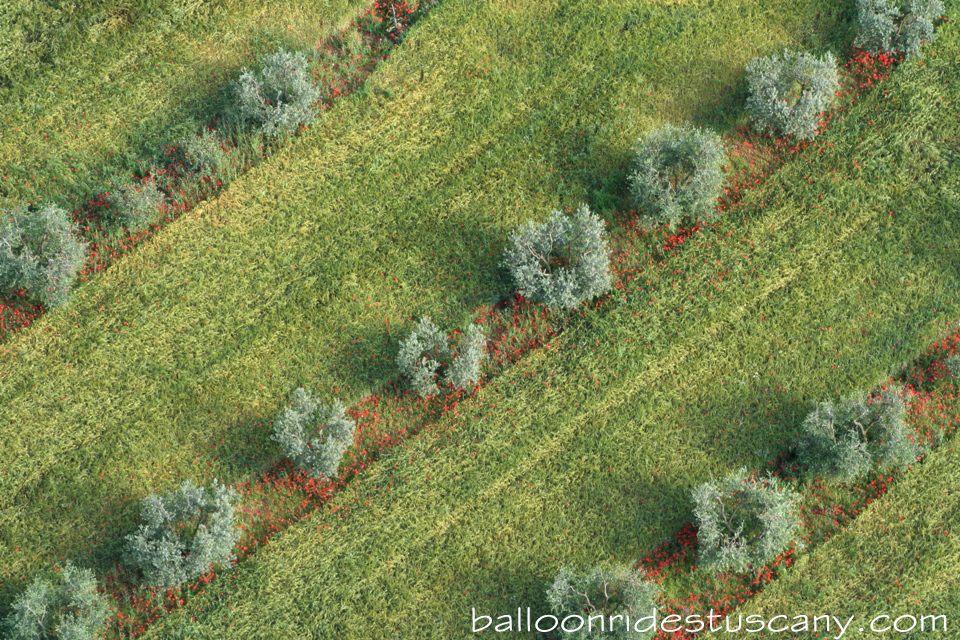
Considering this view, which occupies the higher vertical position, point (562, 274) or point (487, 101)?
point (487, 101)

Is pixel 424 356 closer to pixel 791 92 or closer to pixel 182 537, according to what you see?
pixel 182 537

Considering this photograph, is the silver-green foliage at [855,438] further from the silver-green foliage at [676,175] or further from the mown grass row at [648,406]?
the silver-green foliage at [676,175]

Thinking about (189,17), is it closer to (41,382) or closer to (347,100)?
(347,100)

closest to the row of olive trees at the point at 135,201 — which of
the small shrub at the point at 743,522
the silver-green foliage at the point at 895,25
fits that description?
the small shrub at the point at 743,522

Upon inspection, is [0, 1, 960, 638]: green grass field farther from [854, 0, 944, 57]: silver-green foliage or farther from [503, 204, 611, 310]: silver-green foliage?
[503, 204, 611, 310]: silver-green foliage

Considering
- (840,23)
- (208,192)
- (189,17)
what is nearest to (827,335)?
(840,23)

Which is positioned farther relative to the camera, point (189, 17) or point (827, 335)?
Answer: point (189, 17)
